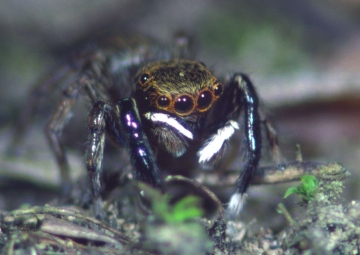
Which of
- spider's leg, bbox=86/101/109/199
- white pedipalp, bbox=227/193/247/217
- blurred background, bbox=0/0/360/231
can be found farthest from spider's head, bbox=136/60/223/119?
blurred background, bbox=0/0/360/231

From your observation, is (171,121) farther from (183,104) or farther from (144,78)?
(144,78)

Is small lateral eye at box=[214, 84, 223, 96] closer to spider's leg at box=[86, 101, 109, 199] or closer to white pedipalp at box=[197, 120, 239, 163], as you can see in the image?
white pedipalp at box=[197, 120, 239, 163]

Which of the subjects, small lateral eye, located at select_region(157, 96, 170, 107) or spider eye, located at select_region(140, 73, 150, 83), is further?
spider eye, located at select_region(140, 73, 150, 83)

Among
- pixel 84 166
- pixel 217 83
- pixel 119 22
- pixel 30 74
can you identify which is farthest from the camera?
pixel 119 22

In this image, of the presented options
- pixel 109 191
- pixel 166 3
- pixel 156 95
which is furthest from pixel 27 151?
pixel 166 3

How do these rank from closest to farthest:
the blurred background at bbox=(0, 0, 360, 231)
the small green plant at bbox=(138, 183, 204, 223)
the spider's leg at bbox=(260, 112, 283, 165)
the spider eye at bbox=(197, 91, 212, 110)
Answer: the small green plant at bbox=(138, 183, 204, 223)
the spider eye at bbox=(197, 91, 212, 110)
the spider's leg at bbox=(260, 112, 283, 165)
the blurred background at bbox=(0, 0, 360, 231)

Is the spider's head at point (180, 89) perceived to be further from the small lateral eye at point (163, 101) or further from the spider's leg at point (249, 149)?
Answer: the spider's leg at point (249, 149)

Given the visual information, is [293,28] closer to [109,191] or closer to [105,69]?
[105,69]
